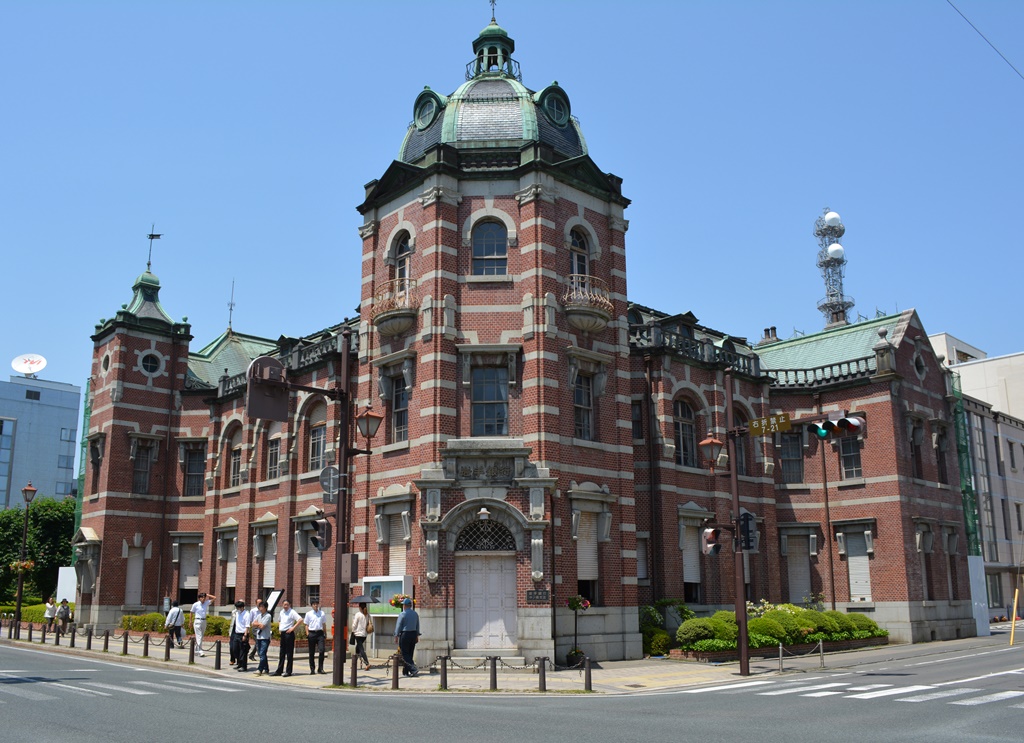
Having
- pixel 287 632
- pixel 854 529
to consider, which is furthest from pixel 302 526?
pixel 854 529

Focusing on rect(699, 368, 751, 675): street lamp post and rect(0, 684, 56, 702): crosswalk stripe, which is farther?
rect(699, 368, 751, 675): street lamp post

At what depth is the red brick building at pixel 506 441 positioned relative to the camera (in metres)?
26.2

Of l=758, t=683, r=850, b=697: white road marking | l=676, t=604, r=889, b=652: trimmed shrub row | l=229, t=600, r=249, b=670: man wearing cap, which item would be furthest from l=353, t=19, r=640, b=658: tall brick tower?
l=758, t=683, r=850, b=697: white road marking

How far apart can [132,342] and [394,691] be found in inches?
1106

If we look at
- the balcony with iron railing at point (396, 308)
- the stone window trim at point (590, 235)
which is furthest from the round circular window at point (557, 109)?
the balcony with iron railing at point (396, 308)

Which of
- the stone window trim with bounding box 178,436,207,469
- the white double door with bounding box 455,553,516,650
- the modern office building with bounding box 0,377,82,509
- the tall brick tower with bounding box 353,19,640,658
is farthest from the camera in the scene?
the modern office building with bounding box 0,377,82,509

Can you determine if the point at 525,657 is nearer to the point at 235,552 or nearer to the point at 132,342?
the point at 235,552

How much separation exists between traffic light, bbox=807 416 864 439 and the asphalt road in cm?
559

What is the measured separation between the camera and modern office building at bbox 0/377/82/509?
102 metres

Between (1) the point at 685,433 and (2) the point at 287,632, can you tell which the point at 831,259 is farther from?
(2) the point at 287,632

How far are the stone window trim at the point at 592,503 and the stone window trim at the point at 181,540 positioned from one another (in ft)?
70.0

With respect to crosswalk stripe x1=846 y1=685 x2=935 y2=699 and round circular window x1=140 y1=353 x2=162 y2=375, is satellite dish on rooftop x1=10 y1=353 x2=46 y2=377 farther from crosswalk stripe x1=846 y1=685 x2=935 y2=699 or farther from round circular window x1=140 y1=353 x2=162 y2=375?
crosswalk stripe x1=846 y1=685 x2=935 y2=699

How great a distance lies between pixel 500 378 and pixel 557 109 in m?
9.86

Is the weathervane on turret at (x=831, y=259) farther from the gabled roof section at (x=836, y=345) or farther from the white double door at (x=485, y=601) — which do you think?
the white double door at (x=485, y=601)
